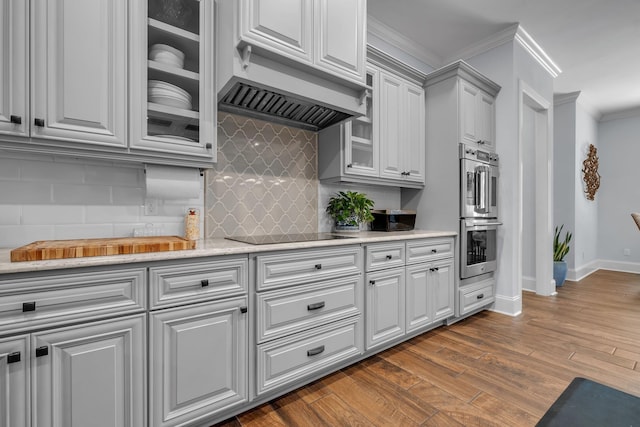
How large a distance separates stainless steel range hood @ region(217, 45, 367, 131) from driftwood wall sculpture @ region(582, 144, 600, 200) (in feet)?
17.3

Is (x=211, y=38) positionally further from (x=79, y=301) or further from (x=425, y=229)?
(x=425, y=229)

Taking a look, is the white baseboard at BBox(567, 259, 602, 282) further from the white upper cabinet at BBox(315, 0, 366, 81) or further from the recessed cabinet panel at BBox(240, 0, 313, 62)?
the recessed cabinet panel at BBox(240, 0, 313, 62)

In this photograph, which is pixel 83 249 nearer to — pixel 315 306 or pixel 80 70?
pixel 80 70

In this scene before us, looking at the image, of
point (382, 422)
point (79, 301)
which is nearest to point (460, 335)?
point (382, 422)

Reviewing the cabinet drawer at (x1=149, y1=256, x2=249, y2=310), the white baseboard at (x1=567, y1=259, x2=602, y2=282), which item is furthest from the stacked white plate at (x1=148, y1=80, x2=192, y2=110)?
the white baseboard at (x1=567, y1=259, x2=602, y2=282)

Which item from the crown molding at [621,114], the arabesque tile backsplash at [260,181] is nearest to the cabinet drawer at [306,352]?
the arabesque tile backsplash at [260,181]

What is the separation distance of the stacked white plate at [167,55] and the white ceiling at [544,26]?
1922mm

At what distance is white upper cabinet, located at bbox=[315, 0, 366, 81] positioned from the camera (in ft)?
6.39

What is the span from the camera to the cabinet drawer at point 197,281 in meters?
1.37

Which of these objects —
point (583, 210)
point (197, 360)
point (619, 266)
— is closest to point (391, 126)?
point (197, 360)

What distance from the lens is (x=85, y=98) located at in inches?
55.9

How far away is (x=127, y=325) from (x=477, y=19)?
3767 mm

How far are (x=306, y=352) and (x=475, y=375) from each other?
115cm

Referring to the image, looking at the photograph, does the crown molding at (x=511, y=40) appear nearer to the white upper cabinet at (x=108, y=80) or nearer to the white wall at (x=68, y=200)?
the white upper cabinet at (x=108, y=80)
